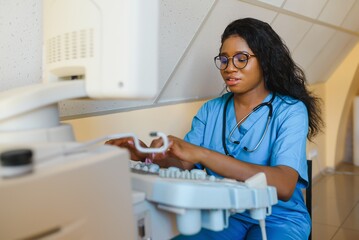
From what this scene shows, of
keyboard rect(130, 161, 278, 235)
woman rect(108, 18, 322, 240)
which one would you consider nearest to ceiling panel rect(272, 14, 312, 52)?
woman rect(108, 18, 322, 240)

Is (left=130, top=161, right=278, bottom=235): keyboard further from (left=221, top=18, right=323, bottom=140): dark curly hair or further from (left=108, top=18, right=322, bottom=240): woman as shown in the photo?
(left=221, top=18, right=323, bottom=140): dark curly hair

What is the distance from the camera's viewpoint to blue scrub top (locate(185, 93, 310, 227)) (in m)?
1.21

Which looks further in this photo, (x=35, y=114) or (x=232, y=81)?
(x=232, y=81)

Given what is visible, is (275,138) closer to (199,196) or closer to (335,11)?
(199,196)

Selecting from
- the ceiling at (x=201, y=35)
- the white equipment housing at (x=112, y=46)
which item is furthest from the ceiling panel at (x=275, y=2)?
the white equipment housing at (x=112, y=46)

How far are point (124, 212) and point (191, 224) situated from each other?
15 cm

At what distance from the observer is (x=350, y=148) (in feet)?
13.4

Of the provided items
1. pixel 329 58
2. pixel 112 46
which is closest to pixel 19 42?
pixel 112 46

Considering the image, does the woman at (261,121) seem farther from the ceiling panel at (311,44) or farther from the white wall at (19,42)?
the ceiling panel at (311,44)

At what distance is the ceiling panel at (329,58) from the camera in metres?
2.84

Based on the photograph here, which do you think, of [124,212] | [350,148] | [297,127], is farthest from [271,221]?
[350,148]

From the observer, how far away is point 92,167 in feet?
1.71

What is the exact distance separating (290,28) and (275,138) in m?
1.00

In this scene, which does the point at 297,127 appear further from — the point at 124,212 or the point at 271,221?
the point at 124,212
